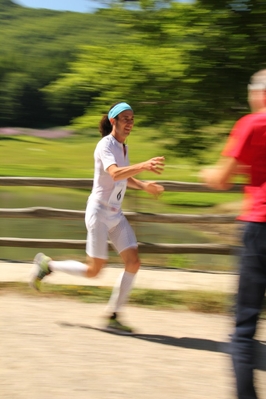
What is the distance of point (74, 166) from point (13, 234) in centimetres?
2977

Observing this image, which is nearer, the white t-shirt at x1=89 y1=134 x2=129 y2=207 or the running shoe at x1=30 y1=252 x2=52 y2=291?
the white t-shirt at x1=89 y1=134 x2=129 y2=207

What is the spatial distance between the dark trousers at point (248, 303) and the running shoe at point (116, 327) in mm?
1748

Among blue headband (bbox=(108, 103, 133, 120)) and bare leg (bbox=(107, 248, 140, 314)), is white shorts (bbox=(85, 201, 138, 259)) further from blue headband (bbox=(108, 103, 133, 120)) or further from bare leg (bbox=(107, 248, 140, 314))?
blue headband (bbox=(108, 103, 133, 120))

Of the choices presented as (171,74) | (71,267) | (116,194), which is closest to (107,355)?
(71,267)

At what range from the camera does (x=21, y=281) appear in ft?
20.4

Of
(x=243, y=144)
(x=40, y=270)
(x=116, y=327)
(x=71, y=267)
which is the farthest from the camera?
(x=40, y=270)

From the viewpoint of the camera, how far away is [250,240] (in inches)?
123

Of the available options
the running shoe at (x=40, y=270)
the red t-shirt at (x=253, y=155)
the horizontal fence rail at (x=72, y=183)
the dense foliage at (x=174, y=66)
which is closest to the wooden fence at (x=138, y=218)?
the horizontal fence rail at (x=72, y=183)

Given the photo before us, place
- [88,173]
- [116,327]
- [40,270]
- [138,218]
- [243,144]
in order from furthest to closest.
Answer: [88,173] → [138,218] → [40,270] → [116,327] → [243,144]

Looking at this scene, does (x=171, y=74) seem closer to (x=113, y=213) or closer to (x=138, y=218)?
(x=138, y=218)

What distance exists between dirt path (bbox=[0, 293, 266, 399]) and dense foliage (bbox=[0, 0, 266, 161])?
115 inches

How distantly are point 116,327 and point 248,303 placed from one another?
190cm

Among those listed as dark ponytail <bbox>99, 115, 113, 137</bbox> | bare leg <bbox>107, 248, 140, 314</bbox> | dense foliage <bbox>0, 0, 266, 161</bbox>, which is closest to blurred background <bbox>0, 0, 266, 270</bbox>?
dense foliage <bbox>0, 0, 266, 161</bbox>

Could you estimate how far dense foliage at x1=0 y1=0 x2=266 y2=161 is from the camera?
6988 millimetres
